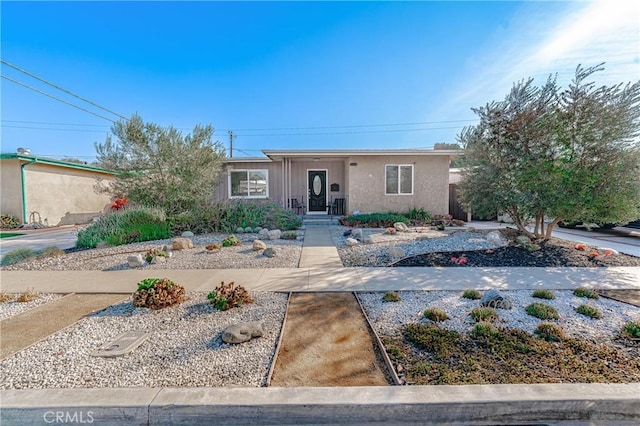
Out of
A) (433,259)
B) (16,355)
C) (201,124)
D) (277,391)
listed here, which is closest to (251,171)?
(201,124)

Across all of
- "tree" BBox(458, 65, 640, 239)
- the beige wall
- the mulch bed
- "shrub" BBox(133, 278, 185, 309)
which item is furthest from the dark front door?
the beige wall

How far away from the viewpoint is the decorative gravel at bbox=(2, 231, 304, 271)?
581 centimetres

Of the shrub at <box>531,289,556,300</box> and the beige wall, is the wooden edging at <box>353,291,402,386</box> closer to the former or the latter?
the shrub at <box>531,289,556,300</box>

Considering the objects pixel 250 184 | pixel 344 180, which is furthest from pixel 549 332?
pixel 250 184

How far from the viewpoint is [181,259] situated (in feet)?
20.7

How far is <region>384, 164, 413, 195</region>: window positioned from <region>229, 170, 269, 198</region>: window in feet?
19.5

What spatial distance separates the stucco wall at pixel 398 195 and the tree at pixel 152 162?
6713 mm

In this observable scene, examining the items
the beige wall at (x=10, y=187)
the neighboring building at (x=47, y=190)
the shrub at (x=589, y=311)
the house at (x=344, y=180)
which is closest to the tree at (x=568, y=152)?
the shrub at (x=589, y=311)

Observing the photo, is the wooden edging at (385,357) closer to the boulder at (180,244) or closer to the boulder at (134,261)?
the boulder at (134,261)

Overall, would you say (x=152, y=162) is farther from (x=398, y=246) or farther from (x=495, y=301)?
(x=495, y=301)

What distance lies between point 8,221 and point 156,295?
588 inches

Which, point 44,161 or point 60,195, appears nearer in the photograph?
point 44,161

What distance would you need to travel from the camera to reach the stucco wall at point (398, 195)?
41.6 ft

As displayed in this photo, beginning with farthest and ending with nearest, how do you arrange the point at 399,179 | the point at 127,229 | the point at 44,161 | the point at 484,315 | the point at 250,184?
the point at 250,184
the point at 44,161
the point at 399,179
the point at 127,229
the point at 484,315
